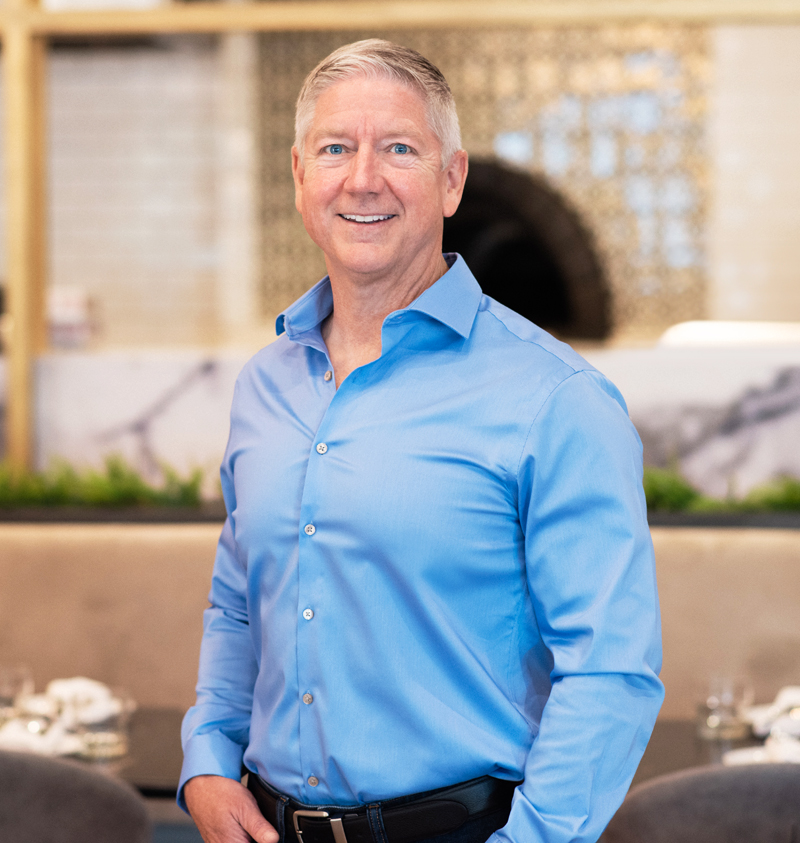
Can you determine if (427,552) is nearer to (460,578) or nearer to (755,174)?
(460,578)

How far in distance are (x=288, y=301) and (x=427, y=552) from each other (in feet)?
16.5

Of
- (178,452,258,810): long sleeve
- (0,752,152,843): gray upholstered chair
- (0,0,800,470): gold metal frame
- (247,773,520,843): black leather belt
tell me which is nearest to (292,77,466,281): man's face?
(178,452,258,810): long sleeve

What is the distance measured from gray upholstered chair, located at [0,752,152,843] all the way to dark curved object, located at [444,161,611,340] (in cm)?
472

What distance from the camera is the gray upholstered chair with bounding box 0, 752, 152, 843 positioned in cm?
136

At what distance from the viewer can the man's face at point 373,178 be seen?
1.04 m

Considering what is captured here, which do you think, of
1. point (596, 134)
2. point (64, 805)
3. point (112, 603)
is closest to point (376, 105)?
point (64, 805)

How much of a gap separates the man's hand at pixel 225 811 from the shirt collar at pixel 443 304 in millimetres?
518

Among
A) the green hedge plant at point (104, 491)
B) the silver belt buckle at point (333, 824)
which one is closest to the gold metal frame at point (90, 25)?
the green hedge plant at point (104, 491)

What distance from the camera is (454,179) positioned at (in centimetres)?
112

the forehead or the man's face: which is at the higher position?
the forehead

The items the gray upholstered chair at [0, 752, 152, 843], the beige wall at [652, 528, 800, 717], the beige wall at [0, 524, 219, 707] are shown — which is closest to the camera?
the gray upholstered chair at [0, 752, 152, 843]

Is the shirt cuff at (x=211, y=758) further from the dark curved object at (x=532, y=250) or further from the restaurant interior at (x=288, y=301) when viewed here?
the dark curved object at (x=532, y=250)

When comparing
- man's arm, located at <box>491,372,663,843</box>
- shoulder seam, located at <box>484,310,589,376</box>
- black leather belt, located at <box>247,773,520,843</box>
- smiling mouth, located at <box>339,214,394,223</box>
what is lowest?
black leather belt, located at <box>247,773,520,843</box>

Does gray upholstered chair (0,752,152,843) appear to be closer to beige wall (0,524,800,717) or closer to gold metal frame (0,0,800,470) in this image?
beige wall (0,524,800,717)
